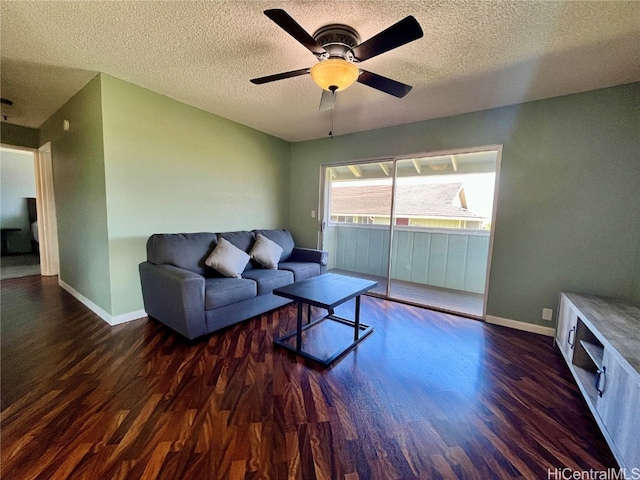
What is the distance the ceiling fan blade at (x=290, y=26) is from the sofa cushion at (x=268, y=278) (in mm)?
2092

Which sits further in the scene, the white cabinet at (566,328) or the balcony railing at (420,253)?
the balcony railing at (420,253)

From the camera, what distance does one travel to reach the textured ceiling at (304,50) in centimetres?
155

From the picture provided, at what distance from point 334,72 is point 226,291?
6.47ft

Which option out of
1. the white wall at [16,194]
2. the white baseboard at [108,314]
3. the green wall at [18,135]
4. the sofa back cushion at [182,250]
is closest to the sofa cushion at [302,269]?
the sofa back cushion at [182,250]

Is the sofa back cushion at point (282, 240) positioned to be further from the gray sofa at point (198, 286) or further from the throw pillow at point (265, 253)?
the gray sofa at point (198, 286)

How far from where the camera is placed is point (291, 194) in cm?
464

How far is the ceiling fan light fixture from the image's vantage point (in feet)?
5.14

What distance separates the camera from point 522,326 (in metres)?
2.78

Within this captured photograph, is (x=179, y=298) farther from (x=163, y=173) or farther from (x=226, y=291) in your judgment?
(x=163, y=173)

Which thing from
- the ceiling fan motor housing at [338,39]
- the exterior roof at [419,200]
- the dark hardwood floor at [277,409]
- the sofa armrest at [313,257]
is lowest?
the dark hardwood floor at [277,409]

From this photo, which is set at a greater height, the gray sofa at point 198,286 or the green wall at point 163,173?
the green wall at point 163,173

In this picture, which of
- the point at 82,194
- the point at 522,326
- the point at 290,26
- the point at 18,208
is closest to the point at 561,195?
the point at 522,326

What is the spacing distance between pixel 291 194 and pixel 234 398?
138 inches

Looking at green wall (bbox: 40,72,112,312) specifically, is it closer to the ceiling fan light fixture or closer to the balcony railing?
the ceiling fan light fixture
